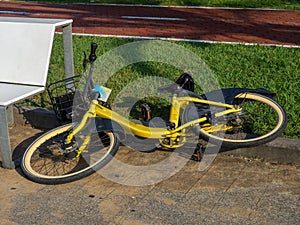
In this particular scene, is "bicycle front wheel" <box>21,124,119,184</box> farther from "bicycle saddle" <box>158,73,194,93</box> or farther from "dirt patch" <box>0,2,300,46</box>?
"dirt patch" <box>0,2,300,46</box>

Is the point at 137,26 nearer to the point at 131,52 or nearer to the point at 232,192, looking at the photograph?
the point at 131,52

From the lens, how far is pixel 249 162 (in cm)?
503

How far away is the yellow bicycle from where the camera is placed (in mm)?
4789

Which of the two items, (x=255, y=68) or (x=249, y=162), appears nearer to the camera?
(x=249, y=162)

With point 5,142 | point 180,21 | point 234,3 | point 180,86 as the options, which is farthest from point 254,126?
point 234,3

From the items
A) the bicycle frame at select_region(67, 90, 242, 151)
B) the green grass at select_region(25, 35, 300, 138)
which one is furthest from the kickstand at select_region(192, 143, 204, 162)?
the green grass at select_region(25, 35, 300, 138)

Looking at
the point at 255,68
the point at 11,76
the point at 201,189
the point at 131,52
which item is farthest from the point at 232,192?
the point at 131,52

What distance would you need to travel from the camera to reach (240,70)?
7.10 m

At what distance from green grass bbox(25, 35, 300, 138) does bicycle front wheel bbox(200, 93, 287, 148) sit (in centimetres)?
22

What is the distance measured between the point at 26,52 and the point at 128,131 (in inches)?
55.2

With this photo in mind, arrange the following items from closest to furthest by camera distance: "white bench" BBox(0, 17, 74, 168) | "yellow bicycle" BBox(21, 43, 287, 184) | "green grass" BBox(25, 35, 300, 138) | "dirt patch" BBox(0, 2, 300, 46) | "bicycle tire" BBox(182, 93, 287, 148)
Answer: "yellow bicycle" BBox(21, 43, 287, 184), "bicycle tire" BBox(182, 93, 287, 148), "white bench" BBox(0, 17, 74, 168), "green grass" BBox(25, 35, 300, 138), "dirt patch" BBox(0, 2, 300, 46)

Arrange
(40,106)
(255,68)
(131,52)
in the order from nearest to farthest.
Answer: (40,106) < (255,68) < (131,52)

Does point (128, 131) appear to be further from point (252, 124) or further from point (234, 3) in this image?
point (234, 3)

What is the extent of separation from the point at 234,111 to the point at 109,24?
25.4 feet
